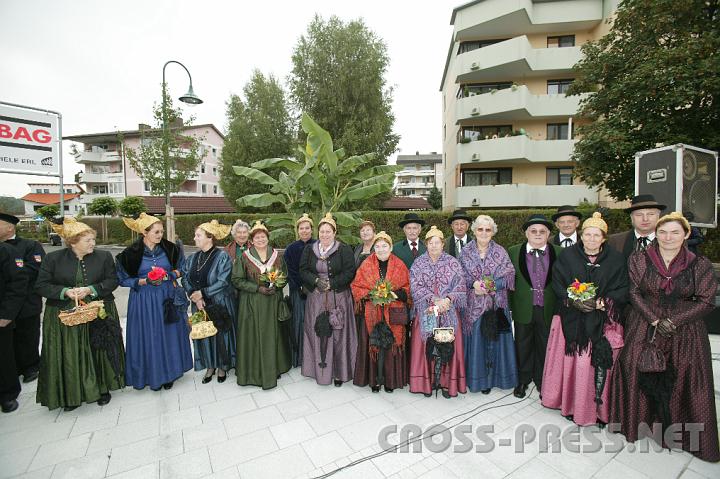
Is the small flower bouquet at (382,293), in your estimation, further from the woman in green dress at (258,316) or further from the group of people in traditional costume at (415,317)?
the woman in green dress at (258,316)

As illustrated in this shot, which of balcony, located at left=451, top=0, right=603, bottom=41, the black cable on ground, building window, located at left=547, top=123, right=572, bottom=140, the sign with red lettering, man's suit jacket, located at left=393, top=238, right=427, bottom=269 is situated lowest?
the black cable on ground

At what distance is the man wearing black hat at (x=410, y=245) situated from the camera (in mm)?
5301

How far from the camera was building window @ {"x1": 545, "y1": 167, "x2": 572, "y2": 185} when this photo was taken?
2072 centimetres

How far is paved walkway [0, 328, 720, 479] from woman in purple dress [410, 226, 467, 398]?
0.25 metres

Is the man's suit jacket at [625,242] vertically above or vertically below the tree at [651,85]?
below

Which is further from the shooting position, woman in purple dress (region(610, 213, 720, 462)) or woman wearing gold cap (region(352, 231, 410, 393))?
woman wearing gold cap (region(352, 231, 410, 393))

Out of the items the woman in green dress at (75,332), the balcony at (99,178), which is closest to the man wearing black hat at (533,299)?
→ the woman in green dress at (75,332)

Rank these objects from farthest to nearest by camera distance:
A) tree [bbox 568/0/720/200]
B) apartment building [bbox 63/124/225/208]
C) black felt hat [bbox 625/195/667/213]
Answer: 1. apartment building [bbox 63/124/225/208]
2. tree [bbox 568/0/720/200]
3. black felt hat [bbox 625/195/667/213]

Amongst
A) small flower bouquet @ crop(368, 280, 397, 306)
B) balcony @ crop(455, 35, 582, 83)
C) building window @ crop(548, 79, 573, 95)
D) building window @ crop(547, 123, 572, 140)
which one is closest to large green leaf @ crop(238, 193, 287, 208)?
small flower bouquet @ crop(368, 280, 397, 306)

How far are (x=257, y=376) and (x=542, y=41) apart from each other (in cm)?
2470

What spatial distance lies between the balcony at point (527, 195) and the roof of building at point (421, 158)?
6190 cm

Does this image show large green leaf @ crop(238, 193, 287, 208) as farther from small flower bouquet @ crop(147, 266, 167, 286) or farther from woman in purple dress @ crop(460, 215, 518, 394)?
woman in purple dress @ crop(460, 215, 518, 394)

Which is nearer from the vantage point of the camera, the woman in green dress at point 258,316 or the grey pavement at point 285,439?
the grey pavement at point 285,439

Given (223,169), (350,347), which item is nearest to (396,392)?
(350,347)
